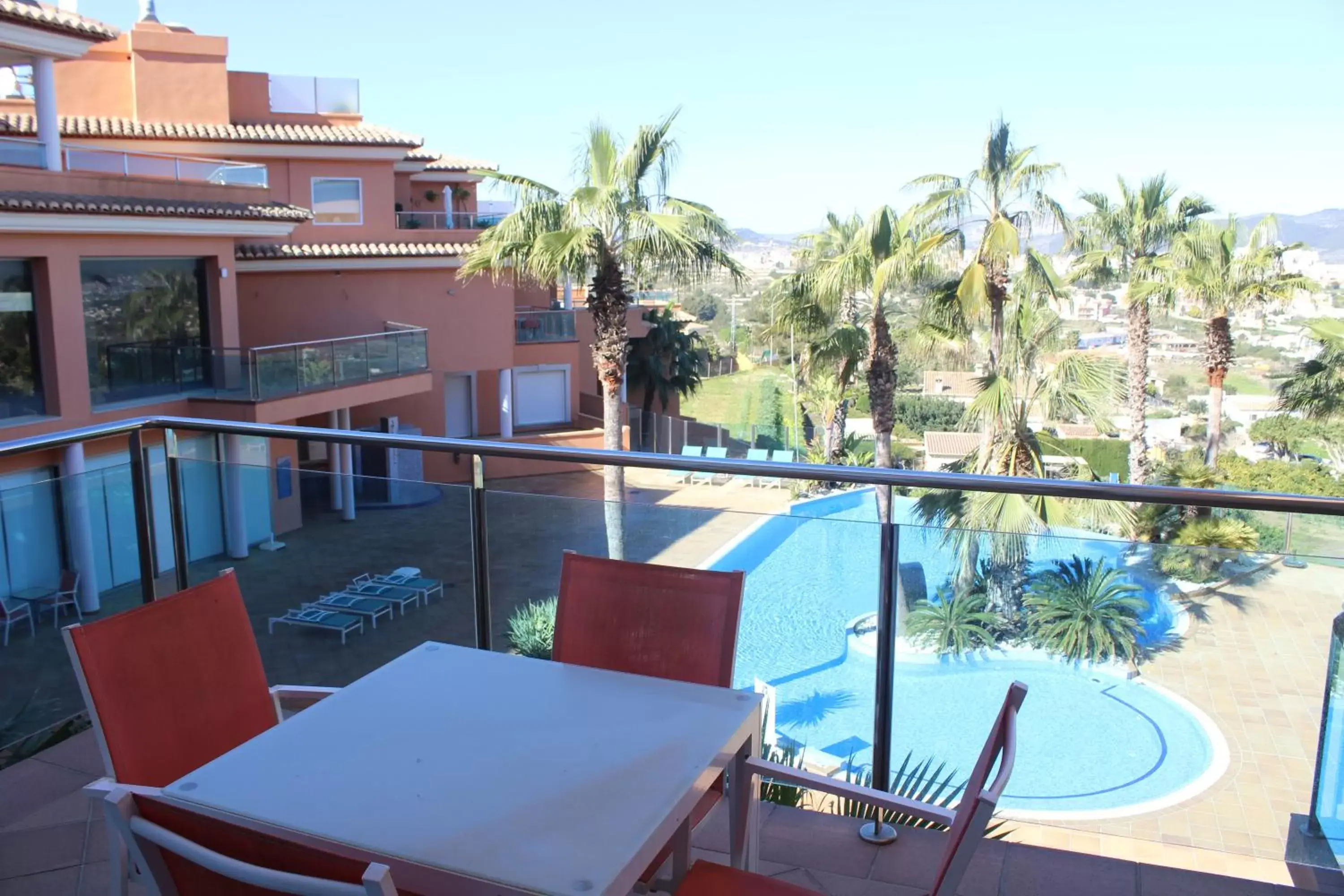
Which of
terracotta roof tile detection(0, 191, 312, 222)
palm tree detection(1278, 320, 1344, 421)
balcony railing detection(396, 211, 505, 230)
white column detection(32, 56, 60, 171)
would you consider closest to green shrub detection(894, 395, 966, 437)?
balcony railing detection(396, 211, 505, 230)

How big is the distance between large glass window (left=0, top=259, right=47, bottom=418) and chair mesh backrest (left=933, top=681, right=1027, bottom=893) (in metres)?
17.0

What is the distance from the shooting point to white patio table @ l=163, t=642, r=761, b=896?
5.41 feet

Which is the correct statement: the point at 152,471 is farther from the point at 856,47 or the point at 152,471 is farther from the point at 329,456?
the point at 856,47

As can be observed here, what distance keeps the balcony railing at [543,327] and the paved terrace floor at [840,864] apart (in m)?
24.8

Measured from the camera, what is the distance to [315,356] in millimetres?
19109

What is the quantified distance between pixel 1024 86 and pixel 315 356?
91.6 meters

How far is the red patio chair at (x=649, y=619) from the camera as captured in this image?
8.66 ft

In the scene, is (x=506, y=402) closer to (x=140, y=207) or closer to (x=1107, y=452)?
(x=140, y=207)

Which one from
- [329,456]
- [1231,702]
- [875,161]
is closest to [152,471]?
[329,456]

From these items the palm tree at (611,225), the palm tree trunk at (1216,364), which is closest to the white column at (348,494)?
the palm tree at (611,225)

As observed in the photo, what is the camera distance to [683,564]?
2.85 m

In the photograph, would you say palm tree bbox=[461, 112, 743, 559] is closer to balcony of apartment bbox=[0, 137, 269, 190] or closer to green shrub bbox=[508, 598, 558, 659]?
balcony of apartment bbox=[0, 137, 269, 190]

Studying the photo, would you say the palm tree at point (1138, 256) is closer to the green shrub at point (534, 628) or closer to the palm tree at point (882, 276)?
the palm tree at point (882, 276)

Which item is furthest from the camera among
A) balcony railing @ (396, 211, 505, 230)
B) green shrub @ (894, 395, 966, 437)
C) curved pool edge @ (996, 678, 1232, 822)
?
green shrub @ (894, 395, 966, 437)
